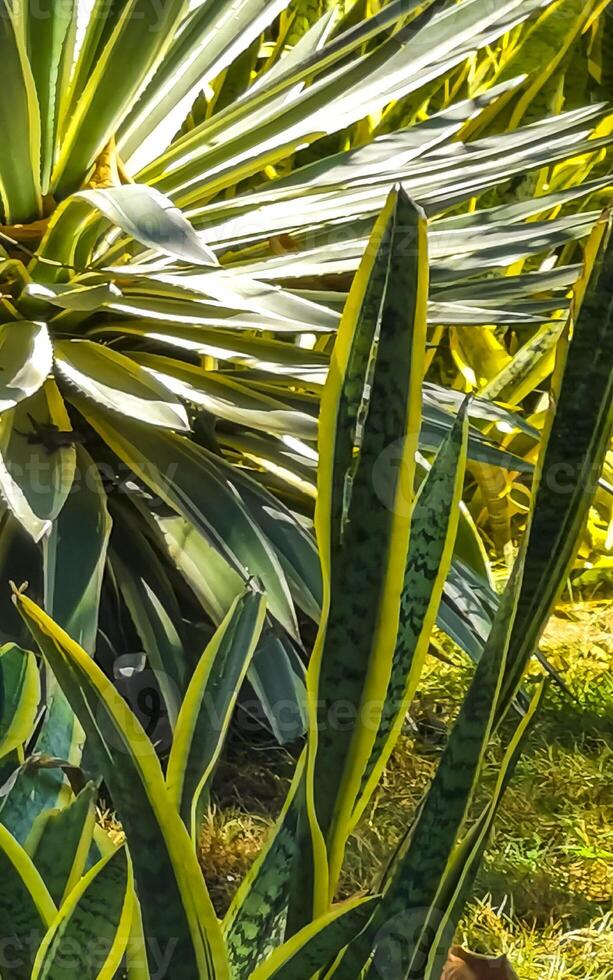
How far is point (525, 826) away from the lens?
1452mm

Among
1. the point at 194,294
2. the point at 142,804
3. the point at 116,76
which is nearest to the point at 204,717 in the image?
the point at 142,804

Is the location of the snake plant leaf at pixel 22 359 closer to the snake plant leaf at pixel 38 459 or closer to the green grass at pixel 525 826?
the snake plant leaf at pixel 38 459

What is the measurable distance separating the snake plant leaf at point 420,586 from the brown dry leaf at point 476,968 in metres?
0.42

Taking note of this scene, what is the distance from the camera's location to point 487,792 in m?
1.54

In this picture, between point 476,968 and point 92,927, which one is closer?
point 92,927

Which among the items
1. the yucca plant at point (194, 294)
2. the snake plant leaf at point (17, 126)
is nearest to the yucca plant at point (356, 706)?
the yucca plant at point (194, 294)

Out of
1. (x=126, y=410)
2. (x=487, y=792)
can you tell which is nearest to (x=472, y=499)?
(x=487, y=792)

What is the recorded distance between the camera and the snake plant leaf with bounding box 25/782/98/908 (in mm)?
635

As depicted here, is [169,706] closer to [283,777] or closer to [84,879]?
[283,777]

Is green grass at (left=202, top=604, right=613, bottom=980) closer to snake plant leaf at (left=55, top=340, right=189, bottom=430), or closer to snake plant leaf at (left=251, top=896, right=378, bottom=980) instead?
snake plant leaf at (left=55, top=340, right=189, bottom=430)

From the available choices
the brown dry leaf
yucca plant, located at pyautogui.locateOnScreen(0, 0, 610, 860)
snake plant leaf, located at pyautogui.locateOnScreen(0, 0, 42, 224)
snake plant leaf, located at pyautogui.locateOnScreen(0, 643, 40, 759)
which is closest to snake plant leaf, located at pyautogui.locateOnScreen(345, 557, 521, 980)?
snake plant leaf, located at pyautogui.locateOnScreen(0, 643, 40, 759)

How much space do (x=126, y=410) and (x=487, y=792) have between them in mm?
707

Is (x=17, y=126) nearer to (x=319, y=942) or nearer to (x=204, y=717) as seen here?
(x=204, y=717)

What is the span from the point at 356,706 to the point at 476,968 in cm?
49
